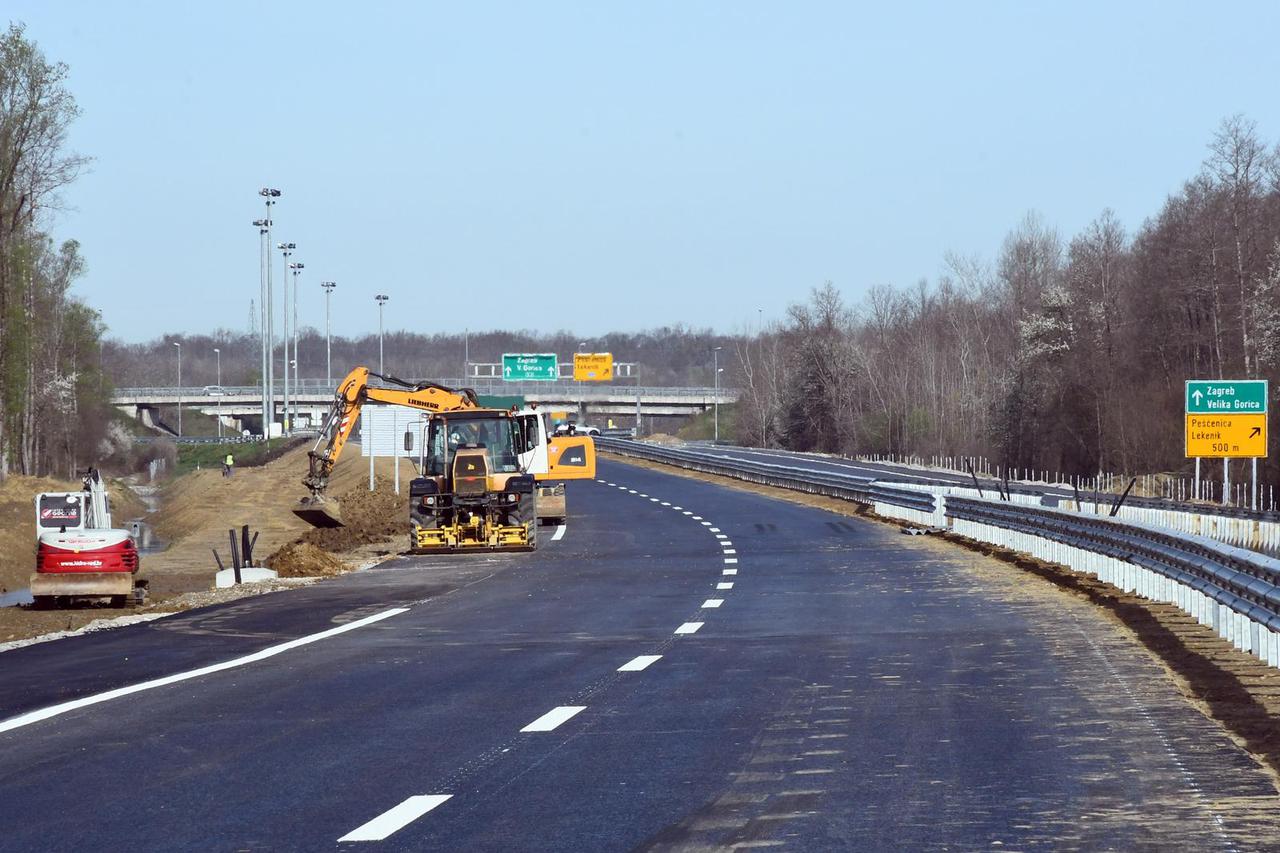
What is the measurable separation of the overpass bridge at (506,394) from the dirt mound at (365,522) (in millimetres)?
75545

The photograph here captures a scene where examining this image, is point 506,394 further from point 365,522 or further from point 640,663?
point 640,663

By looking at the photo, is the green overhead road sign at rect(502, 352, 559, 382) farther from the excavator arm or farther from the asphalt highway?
the asphalt highway

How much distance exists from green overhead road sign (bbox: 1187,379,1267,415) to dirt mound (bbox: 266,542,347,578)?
25218mm

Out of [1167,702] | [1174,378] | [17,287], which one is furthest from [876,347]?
[1167,702]

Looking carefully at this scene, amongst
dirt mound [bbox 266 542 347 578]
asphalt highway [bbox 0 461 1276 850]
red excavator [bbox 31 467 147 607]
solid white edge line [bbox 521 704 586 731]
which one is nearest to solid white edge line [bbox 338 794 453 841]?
asphalt highway [bbox 0 461 1276 850]

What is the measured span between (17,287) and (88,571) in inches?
1805

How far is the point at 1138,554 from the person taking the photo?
19.7 metres

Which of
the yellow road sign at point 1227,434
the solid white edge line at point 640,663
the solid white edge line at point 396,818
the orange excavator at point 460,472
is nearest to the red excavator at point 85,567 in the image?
the orange excavator at point 460,472

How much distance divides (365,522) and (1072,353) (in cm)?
5321

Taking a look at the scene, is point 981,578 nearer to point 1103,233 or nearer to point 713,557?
point 713,557

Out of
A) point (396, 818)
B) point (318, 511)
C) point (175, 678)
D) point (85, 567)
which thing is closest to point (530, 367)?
point (318, 511)

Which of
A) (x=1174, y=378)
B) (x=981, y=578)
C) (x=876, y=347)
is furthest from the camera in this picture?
(x=876, y=347)

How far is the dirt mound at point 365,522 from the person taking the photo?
138ft

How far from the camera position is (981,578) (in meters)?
23.1
